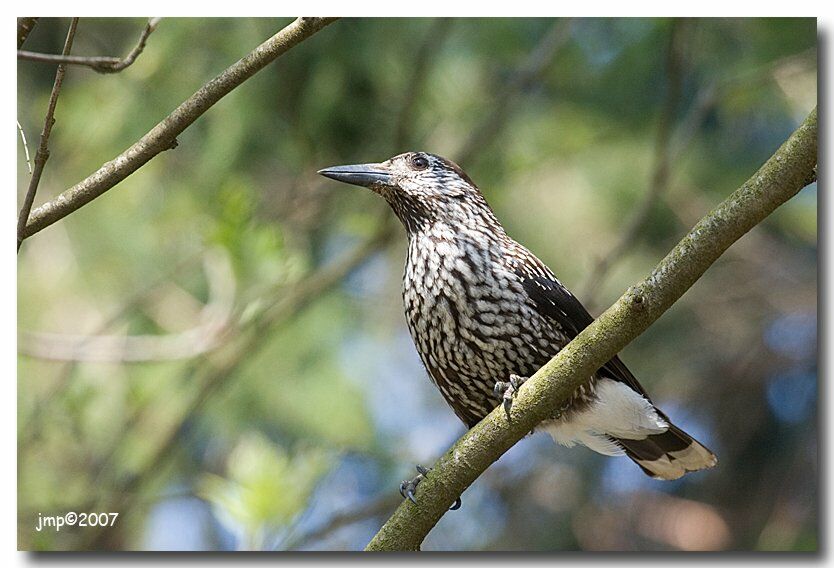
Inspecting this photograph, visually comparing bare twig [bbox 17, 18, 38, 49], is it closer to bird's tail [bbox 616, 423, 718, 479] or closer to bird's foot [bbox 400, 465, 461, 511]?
bird's foot [bbox 400, 465, 461, 511]

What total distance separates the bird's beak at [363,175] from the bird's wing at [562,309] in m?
0.46

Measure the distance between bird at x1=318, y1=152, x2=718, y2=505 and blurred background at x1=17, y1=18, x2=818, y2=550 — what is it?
36 centimetres

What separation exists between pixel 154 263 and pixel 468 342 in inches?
57.3

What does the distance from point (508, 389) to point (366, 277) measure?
1.55 m

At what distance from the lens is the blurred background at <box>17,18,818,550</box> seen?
10.0 ft

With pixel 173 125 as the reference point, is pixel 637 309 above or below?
below

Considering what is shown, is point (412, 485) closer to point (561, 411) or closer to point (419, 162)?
point (561, 411)

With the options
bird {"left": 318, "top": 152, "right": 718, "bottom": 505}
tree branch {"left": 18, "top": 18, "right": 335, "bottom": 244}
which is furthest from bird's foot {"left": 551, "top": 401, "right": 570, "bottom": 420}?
tree branch {"left": 18, "top": 18, "right": 335, "bottom": 244}

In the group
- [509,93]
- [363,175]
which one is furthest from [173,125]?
[509,93]

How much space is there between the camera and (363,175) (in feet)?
9.21

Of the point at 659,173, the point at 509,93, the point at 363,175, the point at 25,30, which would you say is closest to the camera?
the point at 25,30

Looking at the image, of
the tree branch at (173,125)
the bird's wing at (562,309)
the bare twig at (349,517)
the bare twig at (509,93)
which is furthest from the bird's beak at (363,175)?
the bare twig at (349,517)
